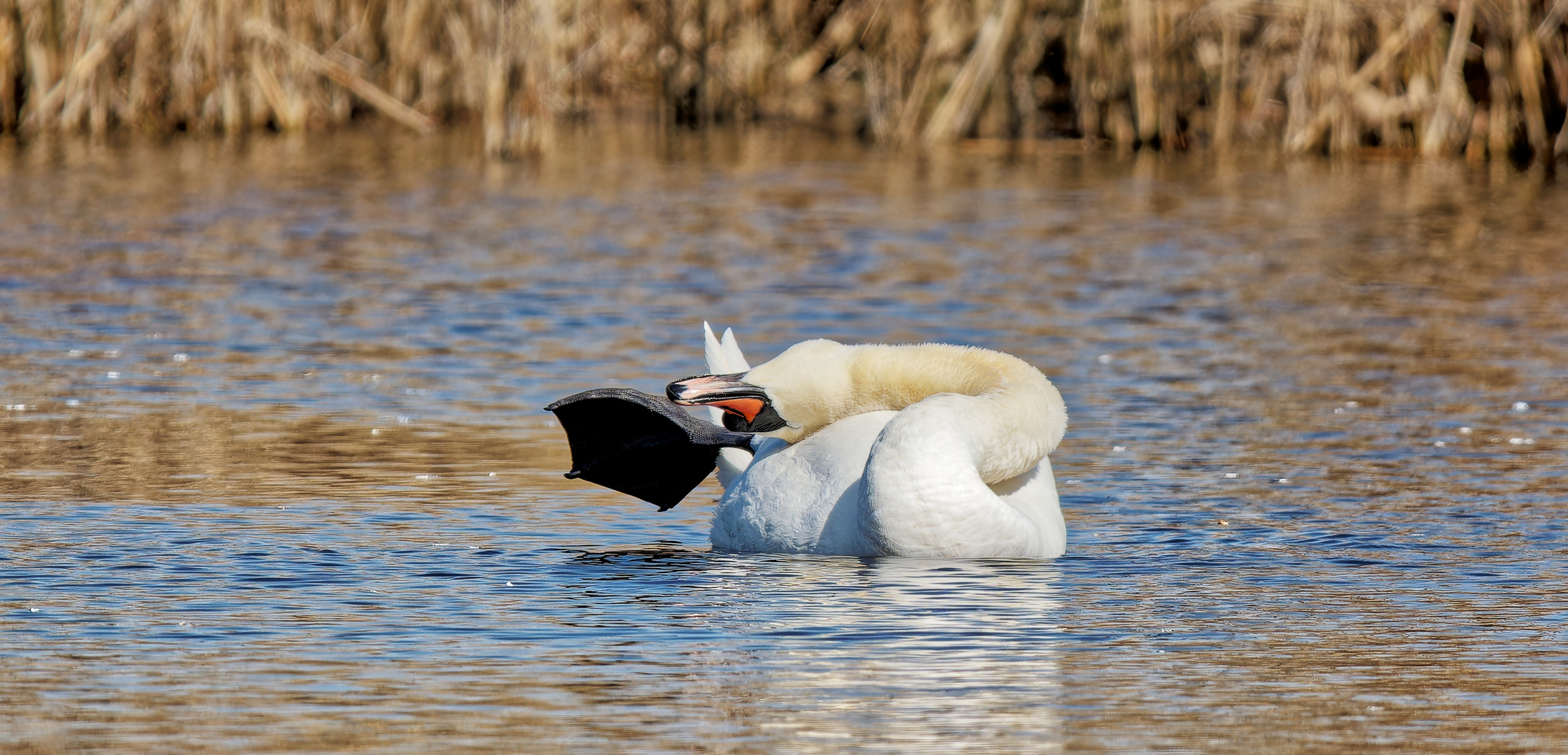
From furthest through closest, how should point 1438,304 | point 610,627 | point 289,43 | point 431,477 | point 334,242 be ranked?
point 289,43
point 334,242
point 1438,304
point 431,477
point 610,627

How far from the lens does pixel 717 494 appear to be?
8.81 m

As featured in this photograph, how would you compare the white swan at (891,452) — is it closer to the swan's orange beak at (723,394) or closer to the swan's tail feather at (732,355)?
the swan's orange beak at (723,394)

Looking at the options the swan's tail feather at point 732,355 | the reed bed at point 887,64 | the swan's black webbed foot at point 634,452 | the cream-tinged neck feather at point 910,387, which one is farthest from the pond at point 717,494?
the reed bed at point 887,64

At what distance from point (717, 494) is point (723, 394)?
1.74 metres

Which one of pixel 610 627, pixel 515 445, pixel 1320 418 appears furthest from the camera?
pixel 1320 418

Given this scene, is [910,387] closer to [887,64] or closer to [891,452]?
[891,452]

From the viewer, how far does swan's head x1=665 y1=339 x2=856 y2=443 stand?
7.16m

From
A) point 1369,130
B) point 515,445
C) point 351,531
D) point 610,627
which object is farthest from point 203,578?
point 1369,130

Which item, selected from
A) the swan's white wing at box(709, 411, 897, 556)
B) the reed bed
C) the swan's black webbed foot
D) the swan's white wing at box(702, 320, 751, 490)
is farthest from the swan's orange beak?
the reed bed

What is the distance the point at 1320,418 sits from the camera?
9867mm

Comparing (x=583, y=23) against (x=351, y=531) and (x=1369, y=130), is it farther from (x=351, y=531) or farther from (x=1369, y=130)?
(x=351, y=531)

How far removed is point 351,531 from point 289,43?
696 inches

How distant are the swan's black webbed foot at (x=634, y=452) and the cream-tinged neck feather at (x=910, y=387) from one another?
15.0 inches

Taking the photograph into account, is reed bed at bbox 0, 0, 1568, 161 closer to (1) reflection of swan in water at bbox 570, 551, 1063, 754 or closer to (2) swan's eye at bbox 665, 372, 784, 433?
(2) swan's eye at bbox 665, 372, 784, 433
